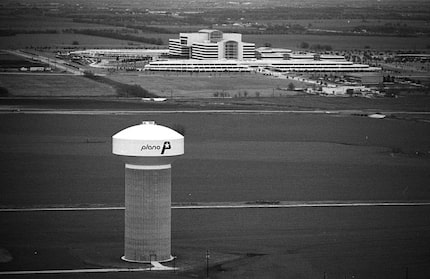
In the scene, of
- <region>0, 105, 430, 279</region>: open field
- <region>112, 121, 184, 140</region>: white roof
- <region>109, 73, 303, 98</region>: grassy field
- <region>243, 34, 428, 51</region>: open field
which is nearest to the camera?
<region>112, 121, 184, 140</region>: white roof

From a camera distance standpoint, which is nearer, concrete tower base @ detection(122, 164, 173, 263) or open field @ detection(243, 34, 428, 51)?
concrete tower base @ detection(122, 164, 173, 263)

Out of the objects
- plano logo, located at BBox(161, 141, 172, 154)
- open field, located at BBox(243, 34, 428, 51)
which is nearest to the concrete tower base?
plano logo, located at BBox(161, 141, 172, 154)

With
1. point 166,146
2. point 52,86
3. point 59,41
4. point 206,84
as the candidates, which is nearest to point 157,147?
point 166,146

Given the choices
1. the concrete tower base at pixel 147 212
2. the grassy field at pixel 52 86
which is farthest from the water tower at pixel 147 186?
the grassy field at pixel 52 86

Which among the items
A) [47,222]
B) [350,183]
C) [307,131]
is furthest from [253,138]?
[47,222]

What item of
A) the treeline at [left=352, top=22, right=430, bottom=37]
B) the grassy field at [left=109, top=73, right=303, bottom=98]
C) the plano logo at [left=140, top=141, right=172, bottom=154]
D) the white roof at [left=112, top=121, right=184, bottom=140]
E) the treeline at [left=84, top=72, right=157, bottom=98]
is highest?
the white roof at [left=112, top=121, right=184, bottom=140]

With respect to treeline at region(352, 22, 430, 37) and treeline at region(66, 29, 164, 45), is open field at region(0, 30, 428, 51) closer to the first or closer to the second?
treeline at region(66, 29, 164, 45)
